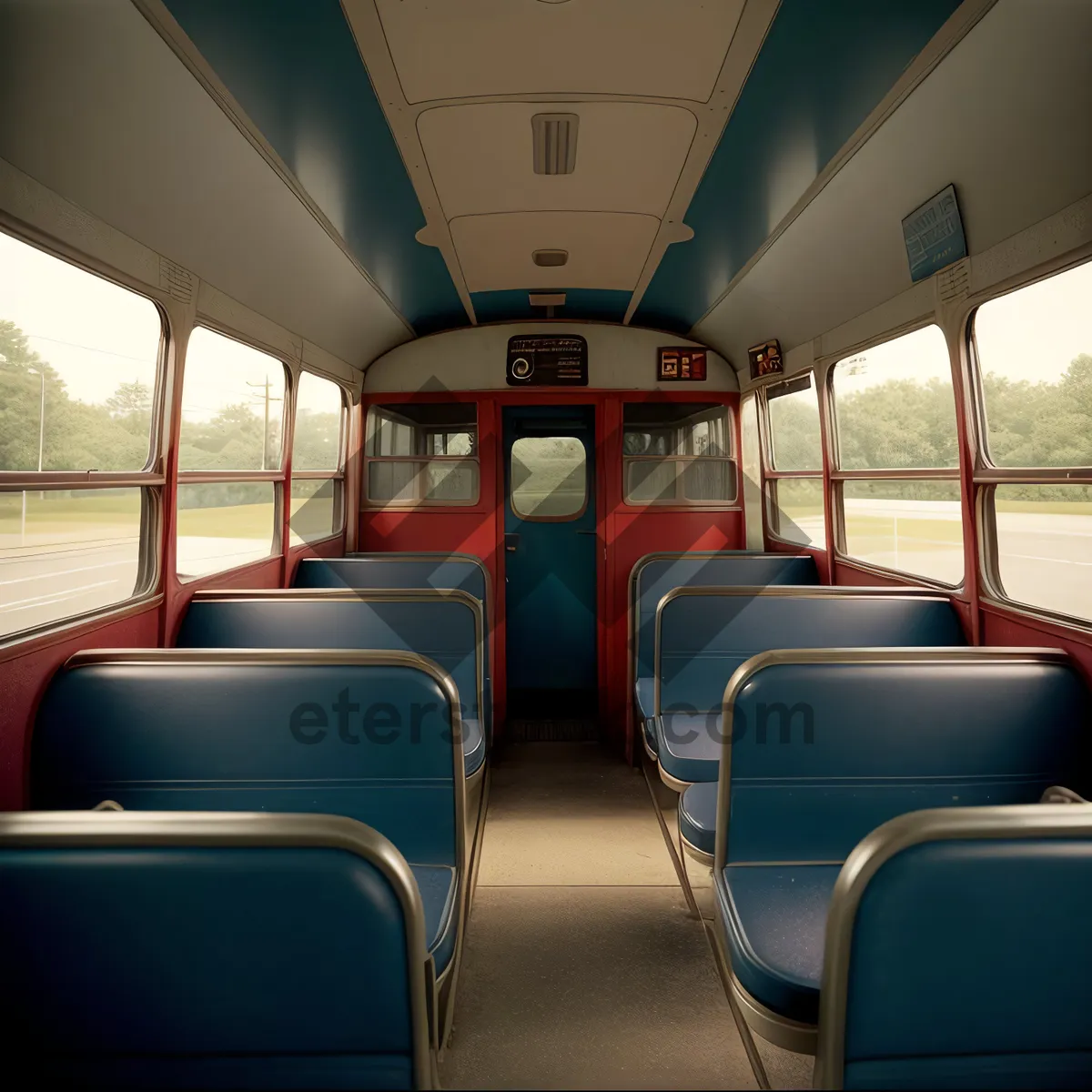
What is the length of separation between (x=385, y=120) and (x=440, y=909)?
216 cm

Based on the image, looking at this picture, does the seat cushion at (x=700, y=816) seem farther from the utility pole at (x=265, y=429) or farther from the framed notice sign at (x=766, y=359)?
the framed notice sign at (x=766, y=359)

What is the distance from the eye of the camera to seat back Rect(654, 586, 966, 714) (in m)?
2.96

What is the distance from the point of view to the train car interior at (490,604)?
98 cm

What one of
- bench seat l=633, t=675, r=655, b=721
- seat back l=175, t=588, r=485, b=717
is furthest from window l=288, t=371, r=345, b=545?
bench seat l=633, t=675, r=655, b=721

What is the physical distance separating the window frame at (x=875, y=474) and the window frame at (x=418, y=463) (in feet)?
7.33

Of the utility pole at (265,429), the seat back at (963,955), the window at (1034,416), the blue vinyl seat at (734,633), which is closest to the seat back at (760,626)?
the blue vinyl seat at (734,633)

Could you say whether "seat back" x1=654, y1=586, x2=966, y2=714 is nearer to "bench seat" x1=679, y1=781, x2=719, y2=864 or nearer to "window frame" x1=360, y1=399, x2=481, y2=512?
"bench seat" x1=679, y1=781, x2=719, y2=864

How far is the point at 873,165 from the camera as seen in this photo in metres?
2.38

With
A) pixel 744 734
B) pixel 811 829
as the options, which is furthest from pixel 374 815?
pixel 811 829

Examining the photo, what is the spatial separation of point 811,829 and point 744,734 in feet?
1.03

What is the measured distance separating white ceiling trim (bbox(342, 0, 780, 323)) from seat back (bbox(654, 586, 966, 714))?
162 centimetres

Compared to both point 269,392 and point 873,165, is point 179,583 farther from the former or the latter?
point 873,165

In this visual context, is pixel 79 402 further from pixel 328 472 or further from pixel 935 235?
pixel 935 235

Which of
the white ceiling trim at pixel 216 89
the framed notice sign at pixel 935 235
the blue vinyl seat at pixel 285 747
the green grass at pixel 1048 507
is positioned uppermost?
the white ceiling trim at pixel 216 89
